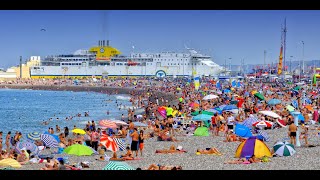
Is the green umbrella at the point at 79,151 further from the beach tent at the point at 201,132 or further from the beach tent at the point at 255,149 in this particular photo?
the beach tent at the point at 201,132

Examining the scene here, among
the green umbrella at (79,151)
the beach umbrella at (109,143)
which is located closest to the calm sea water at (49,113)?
the beach umbrella at (109,143)

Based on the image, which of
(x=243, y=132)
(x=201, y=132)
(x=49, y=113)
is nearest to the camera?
(x=243, y=132)

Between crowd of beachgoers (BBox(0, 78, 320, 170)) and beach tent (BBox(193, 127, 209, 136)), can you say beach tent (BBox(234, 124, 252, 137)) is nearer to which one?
crowd of beachgoers (BBox(0, 78, 320, 170))

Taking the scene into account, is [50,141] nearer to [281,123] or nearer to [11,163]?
[11,163]

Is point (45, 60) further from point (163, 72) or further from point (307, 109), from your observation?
point (307, 109)

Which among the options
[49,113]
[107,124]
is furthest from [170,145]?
[49,113]

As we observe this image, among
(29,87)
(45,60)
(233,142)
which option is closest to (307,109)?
(233,142)

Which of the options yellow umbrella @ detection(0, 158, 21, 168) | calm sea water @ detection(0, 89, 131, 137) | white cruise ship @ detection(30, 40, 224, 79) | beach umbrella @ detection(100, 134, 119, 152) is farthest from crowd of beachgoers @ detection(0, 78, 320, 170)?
white cruise ship @ detection(30, 40, 224, 79)

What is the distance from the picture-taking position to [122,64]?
10462 centimetres

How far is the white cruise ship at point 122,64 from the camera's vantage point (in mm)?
103812

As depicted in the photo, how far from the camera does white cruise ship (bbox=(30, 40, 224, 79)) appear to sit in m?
104

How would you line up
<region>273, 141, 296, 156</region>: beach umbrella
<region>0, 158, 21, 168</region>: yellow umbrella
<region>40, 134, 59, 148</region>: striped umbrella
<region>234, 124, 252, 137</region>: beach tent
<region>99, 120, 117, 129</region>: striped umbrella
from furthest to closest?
1. <region>99, 120, 117, 129</region>: striped umbrella
2. <region>234, 124, 252, 137</region>: beach tent
3. <region>40, 134, 59, 148</region>: striped umbrella
4. <region>273, 141, 296, 156</region>: beach umbrella
5. <region>0, 158, 21, 168</region>: yellow umbrella
